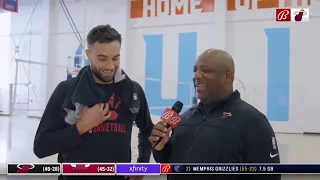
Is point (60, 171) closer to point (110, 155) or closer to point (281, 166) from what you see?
point (110, 155)

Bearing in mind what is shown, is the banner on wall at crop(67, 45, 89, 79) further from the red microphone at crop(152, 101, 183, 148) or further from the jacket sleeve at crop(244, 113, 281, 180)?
the jacket sleeve at crop(244, 113, 281, 180)

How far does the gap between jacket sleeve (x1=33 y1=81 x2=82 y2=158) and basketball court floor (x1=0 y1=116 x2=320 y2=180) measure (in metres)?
0.10

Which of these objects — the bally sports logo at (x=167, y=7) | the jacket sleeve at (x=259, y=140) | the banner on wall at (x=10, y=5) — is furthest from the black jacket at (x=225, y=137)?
the banner on wall at (x=10, y=5)

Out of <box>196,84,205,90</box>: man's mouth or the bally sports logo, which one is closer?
<box>196,84,205,90</box>: man's mouth

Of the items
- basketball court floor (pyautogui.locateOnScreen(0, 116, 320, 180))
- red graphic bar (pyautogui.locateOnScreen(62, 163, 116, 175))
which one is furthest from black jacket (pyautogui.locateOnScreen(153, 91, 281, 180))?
red graphic bar (pyautogui.locateOnScreen(62, 163, 116, 175))

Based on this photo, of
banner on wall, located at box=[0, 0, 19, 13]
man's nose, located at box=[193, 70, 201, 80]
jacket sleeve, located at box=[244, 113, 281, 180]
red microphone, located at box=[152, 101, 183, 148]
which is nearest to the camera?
jacket sleeve, located at box=[244, 113, 281, 180]

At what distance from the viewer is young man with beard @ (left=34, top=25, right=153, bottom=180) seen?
2107 mm

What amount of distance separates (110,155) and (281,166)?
107 cm

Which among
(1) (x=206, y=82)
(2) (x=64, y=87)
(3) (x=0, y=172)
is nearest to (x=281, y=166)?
(1) (x=206, y=82)

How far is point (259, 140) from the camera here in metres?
1.92

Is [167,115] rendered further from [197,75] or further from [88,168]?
[88,168]

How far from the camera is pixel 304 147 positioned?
2229mm

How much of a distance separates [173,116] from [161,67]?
423 mm

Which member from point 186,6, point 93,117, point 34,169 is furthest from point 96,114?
point 186,6
